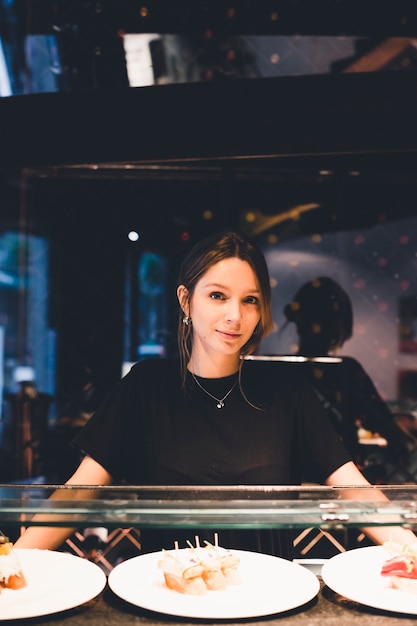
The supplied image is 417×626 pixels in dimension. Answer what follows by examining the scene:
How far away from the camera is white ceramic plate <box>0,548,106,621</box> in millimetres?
1188

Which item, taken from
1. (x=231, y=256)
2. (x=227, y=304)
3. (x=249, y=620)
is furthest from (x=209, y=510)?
(x=231, y=256)

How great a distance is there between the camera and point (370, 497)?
1236mm

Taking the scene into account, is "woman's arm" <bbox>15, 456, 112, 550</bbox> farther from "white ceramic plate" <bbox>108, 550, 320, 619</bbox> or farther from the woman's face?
the woman's face

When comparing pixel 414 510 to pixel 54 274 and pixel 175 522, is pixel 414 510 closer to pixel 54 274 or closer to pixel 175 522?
pixel 175 522

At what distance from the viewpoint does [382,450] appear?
3.72m

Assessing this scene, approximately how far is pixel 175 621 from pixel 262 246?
110 inches

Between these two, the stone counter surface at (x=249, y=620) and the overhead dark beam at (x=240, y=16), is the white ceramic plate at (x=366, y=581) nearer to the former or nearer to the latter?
the stone counter surface at (x=249, y=620)

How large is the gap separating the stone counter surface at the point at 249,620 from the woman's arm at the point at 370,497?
0.52ft

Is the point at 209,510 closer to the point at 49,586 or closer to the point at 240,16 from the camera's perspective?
the point at 49,586

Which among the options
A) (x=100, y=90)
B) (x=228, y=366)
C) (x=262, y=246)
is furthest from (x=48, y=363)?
(x=228, y=366)

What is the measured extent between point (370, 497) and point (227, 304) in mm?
758

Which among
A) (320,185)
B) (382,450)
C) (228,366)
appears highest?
(320,185)

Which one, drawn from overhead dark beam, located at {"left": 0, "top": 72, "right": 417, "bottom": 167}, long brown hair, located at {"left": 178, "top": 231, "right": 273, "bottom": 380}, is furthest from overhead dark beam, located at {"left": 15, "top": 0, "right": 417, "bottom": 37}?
long brown hair, located at {"left": 178, "top": 231, "right": 273, "bottom": 380}

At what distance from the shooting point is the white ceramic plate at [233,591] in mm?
1181
